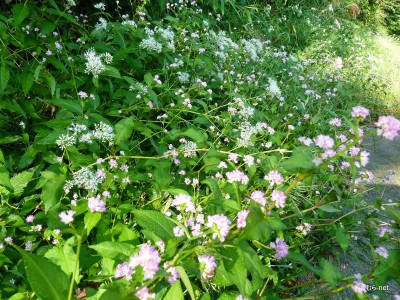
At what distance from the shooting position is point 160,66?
7.40 ft

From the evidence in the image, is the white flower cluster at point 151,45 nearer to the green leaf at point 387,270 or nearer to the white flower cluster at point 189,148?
the white flower cluster at point 189,148

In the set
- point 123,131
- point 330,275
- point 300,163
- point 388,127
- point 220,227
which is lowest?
point 123,131

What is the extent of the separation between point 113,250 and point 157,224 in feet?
0.47

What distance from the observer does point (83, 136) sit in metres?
1.29

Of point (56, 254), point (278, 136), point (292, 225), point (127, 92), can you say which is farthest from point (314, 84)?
point (56, 254)

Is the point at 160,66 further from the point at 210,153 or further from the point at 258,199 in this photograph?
the point at 258,199

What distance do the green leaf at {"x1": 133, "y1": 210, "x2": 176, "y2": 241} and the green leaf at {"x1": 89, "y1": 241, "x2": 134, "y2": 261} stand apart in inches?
3.4

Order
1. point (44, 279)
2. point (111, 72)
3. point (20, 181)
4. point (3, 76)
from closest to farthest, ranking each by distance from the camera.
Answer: point (44, 279) < point (20, 181) < point (3, 76) < point (111, 72)

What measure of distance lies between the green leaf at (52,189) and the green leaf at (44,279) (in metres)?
0.52

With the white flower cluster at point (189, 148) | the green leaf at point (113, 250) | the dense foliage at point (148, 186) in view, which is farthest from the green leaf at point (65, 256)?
the white flower cluster at point (189, 148)

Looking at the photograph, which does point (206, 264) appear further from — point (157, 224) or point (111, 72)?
point (111, 72)

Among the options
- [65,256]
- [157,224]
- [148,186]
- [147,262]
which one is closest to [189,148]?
[148,186]

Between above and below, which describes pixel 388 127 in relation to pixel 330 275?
above

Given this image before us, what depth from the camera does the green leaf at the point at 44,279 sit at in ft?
2.13
